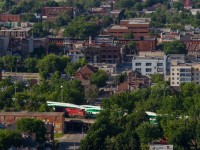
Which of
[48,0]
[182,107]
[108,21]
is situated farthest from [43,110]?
[48,0]

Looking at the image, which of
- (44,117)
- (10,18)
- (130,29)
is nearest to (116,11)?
(10,18)

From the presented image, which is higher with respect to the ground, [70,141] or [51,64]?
[70,141]

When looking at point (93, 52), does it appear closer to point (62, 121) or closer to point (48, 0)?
point (62, 121)

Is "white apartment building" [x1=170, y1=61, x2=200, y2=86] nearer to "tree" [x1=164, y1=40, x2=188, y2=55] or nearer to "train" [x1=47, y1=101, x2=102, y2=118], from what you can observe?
"train" [x1=47, y1=101, x2=102, y2=118]

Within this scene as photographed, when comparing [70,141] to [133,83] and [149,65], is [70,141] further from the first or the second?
[149,65]

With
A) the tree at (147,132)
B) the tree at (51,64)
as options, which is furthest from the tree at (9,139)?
the tree at (51,64)

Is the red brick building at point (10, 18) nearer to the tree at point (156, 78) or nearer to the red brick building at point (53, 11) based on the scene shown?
the red brick building at point (53, 11)
